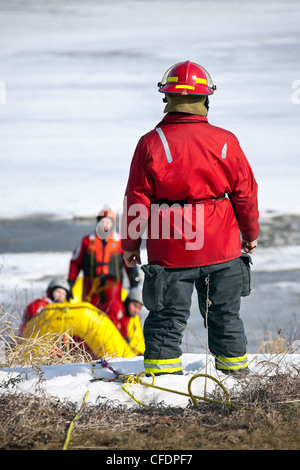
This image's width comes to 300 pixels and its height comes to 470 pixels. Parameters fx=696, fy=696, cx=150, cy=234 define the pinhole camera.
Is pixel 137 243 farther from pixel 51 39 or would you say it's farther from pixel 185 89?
pixel 51 39

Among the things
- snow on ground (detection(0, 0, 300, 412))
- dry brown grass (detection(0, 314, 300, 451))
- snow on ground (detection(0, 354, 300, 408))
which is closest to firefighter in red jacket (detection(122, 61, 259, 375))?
snow on ground (detection(0, 354, 300, 408))

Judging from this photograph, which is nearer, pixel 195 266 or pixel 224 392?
pixel 224 392

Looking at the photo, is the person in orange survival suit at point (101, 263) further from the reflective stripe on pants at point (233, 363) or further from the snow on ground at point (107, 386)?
the reflective stripe on pants at point (233, 363)

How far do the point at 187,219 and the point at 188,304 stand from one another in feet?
1.38

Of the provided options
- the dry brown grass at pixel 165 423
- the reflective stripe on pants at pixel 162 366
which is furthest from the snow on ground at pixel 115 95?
the dry brown grass at pixel 165 423

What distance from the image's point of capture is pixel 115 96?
2127 centimetres

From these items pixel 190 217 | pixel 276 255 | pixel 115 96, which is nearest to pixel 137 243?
pixel 190 217

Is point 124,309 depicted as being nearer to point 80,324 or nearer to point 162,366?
point 80,324

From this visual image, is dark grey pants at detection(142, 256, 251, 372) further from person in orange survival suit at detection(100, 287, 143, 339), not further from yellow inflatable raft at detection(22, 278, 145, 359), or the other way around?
person in orange survival suit at detection(100, 287, 143, 339)

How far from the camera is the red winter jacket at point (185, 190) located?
10.8 feet

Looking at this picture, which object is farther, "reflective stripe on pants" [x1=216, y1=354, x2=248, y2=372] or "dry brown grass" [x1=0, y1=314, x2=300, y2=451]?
"reflective stripe on pants" [x1=216, y1=354, x2=248, y2=372]

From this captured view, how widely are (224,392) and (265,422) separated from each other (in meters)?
0.31

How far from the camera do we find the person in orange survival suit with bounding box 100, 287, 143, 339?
7309mm

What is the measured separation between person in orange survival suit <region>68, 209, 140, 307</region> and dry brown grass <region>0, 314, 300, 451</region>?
4.26m
